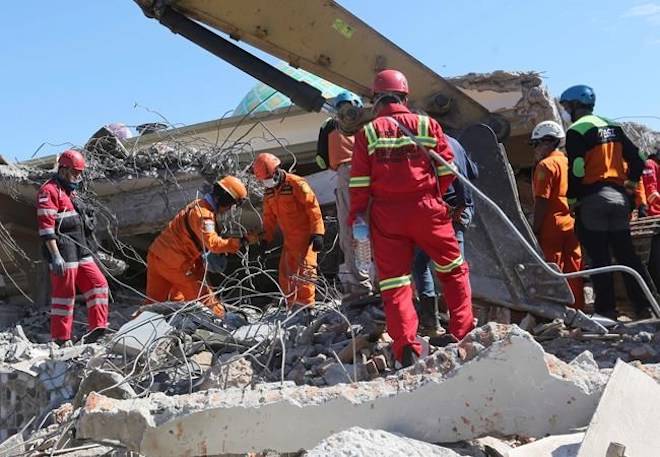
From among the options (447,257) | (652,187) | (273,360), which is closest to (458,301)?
(447,257)

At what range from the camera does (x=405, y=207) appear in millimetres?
4918

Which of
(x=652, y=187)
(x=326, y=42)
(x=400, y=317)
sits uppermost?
(x=326, y=42)

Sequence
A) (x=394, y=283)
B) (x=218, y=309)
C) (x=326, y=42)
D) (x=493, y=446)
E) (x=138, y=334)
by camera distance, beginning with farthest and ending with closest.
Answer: (x=218, y=309)
(x=326, y=42)
(x=138, y=334)
(x=394, y=283)
(x=493, y=446)

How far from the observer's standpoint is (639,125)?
11234mm

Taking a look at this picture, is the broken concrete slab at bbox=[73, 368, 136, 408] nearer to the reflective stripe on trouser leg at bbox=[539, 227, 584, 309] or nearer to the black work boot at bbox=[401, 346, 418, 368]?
the black work boot at bbox=[401, 346, 418, 368]

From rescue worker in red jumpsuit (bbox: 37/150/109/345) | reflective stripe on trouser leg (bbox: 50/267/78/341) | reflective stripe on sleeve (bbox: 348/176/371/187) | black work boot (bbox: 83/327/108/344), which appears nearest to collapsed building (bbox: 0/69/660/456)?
reflective stripe on trouser leg (bbox: 50/267/78/341)

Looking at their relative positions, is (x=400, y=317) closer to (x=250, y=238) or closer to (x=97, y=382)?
(x=97, y=382)

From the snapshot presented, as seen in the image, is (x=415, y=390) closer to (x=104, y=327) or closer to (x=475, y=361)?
(x=475, y=361)

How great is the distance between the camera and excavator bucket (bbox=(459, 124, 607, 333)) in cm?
569

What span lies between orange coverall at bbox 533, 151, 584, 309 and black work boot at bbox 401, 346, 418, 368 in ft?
8.42

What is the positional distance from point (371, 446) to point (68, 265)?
482 cm

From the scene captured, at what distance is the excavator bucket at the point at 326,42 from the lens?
6082 millimetres

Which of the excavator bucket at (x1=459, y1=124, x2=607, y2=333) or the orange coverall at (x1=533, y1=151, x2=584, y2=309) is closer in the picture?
the excavator bucket at (x1=459, y1=124, x2=607, y2=333)

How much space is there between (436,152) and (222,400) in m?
2.05
